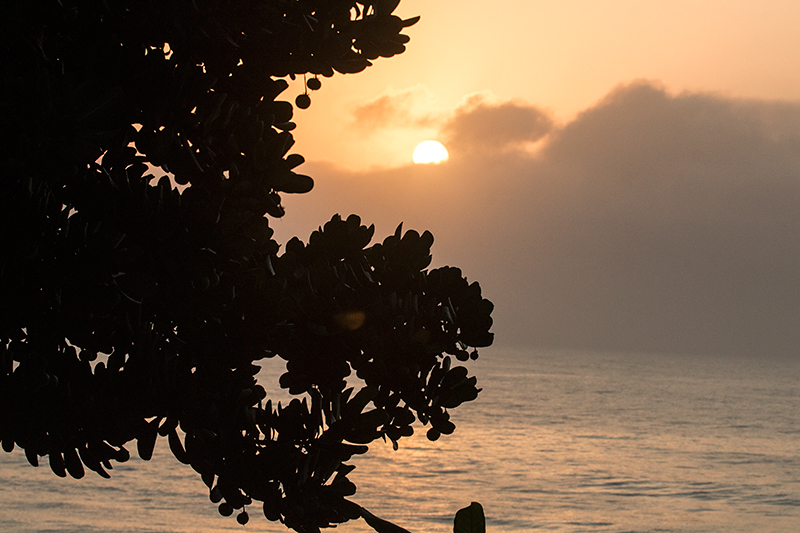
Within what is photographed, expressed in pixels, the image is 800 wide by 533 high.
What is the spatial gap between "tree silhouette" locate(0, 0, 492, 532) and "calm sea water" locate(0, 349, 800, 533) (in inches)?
802

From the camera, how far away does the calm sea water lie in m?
25.0

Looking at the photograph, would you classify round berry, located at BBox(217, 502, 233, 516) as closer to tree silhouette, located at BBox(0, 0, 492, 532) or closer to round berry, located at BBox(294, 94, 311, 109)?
tree silhouette, located at BBox(0, 0, 492, 532)

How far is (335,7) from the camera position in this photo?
Result: 413 centimetres

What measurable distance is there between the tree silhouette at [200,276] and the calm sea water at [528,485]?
2038 cm

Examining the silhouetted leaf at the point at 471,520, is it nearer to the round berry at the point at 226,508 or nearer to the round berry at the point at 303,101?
the round berry at the point at 226,508

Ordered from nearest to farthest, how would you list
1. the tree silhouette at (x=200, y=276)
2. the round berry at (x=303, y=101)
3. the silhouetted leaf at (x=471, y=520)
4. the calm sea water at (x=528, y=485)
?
the silhouetted leaf at (x=471, y=520) < the tree silhouette at (x=200, y=276) < the round berry at (x=303, y=101) < the calm sea water at (x=528, y=485)

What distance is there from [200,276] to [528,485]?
102ft

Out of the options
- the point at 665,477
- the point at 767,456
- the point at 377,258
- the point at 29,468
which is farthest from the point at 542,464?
the point at 377,258

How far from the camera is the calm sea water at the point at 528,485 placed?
25.0 meters

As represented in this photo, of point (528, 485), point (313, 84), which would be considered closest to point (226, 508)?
point (313, 84)

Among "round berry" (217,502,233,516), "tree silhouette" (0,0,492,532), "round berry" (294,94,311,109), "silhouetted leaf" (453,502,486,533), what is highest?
"round berry" (294,94,311,109)

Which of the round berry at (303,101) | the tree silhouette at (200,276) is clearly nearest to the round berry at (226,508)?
the tree silhouette at (200,276)

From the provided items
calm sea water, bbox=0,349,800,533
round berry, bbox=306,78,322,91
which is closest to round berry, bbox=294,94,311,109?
round berry, bbox=306,78,322,91

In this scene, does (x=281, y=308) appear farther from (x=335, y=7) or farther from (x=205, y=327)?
(x=335, y=7)
